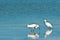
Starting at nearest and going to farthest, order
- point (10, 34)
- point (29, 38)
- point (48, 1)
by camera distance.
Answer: point (29, 38), point (10, 34), point (48, 1)

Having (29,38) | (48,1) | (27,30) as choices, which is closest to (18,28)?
(27,30)

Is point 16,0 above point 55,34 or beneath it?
above

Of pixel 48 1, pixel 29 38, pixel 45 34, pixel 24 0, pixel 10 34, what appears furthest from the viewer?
pixel 24 0

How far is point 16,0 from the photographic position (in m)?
19.6

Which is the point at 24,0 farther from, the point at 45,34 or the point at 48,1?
the point at 45,34

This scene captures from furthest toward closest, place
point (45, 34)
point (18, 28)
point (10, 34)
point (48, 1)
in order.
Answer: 1. point (48, 1)
2. point (18, 28)
3. point (10, 34)
4. point (45, 34)

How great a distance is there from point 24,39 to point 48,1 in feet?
37.0

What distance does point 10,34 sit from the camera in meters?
7.73

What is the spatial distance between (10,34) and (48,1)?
1059cm

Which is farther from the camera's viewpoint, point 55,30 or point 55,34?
point 55,30

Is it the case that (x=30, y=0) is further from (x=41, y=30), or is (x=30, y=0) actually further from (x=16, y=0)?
(x=41, y=30)

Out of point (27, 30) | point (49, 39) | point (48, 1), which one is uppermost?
point (48, 1)

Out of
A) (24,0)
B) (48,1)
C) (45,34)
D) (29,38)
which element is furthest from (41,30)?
(24,0)

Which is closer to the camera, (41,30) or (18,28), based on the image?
(41,30)
